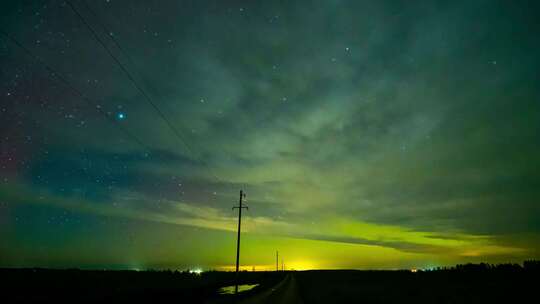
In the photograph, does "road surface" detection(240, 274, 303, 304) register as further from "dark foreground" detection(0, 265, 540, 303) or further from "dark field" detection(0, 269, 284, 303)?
"dark field" detection(0, 269, 284, 303)

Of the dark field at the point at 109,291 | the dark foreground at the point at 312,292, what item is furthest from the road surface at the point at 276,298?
the dark field at the point at 109,291

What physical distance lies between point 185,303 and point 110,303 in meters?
6.02

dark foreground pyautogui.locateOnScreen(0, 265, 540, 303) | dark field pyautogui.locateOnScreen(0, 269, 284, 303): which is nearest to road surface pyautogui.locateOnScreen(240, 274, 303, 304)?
dark foreground pyautogui.locateOnScreen(0, 265, 540, 303)

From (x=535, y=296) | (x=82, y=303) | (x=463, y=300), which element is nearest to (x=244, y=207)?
(x=82, y=303)

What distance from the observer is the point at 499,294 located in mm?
30547

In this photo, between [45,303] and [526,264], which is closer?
[45,303]

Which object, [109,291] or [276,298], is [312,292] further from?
[109,291]

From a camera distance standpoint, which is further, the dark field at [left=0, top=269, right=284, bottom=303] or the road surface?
the dark field at [left=0, top=269, right=284, bottom=303]

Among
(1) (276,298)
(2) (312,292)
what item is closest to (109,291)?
(1) (276,298)

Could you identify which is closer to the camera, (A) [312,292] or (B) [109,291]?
(B) [109,291]

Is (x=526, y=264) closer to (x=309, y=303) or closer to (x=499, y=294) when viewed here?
(x=499, y=294)

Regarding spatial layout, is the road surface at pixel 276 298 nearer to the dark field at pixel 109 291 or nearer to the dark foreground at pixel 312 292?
the dark foreground at pixel 312 292

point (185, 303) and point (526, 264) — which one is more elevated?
point (526, 264)

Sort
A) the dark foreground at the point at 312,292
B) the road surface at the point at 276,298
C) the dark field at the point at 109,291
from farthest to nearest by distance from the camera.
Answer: the dark field at the point at 109,291 < the dark foreground at the point at 312,292 < the road surface at the point at 276,298
